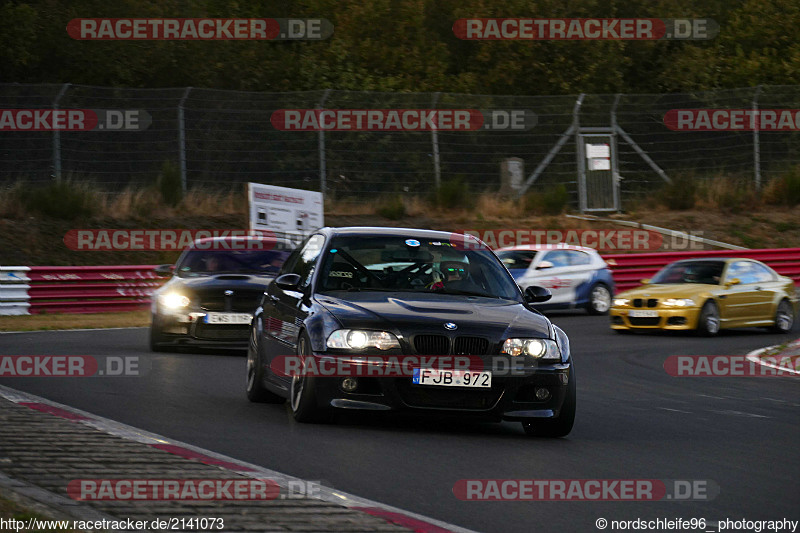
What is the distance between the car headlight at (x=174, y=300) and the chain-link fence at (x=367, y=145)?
49.4 feet

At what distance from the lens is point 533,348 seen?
938 cm

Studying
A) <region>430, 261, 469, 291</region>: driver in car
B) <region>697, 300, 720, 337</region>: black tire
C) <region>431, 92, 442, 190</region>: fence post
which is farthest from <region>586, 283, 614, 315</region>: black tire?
<region>430, 261, 469, 291</region>: driver in car

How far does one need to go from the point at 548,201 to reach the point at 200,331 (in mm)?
22230

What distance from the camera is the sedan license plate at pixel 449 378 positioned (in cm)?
914

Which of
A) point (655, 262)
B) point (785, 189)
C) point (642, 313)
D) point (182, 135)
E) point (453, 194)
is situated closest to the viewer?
point (642, 313)

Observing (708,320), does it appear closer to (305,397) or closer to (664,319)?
(664,319)

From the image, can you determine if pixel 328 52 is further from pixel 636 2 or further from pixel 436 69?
pixel 636 2

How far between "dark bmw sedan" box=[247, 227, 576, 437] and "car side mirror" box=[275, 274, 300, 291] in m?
0.02

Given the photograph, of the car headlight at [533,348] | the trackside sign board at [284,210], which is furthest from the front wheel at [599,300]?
the car headlight at [533,348]

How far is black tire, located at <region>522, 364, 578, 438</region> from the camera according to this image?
31.2 ft

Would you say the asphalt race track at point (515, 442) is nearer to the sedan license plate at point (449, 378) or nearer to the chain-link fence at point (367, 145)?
the sedan license plate at point (449, 378)

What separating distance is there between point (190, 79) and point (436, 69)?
8402 mm

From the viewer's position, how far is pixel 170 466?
7457mm

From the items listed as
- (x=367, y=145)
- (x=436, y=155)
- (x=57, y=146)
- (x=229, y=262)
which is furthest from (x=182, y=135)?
(x=229, y=262)
